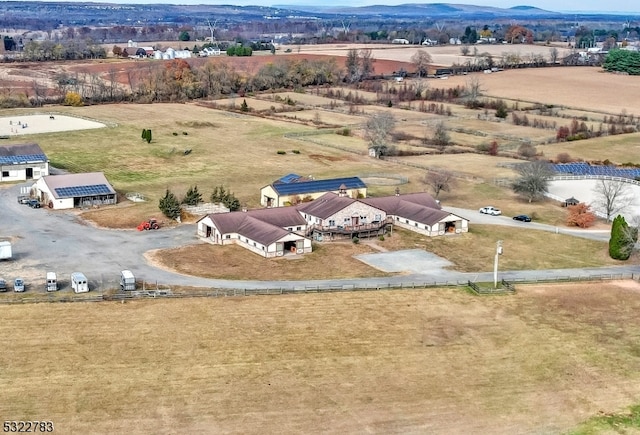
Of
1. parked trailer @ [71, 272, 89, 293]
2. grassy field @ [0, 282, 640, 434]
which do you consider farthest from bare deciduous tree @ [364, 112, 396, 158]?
parked trailer @ [71, 272, 89, 293]

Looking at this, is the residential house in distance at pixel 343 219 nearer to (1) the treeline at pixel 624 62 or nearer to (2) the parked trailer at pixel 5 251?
(2) the parked trailer at pixel 5 251

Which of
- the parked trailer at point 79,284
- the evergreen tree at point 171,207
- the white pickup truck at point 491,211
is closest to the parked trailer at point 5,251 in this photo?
the parked trailer at point 79,284

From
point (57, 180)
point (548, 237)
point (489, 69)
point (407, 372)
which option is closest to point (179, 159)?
point (57, 180)

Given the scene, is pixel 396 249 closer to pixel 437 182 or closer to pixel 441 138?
pixel 437 182

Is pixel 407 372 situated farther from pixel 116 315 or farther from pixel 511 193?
pixel 511 193

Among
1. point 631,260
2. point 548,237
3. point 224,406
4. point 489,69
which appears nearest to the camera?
point 224,406
